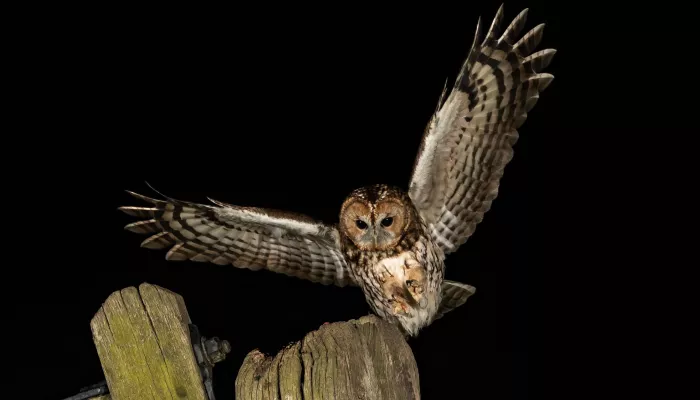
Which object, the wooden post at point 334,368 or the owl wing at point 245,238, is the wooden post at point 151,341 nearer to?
Result: the wooden post at point 334,368

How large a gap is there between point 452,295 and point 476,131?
0.70m

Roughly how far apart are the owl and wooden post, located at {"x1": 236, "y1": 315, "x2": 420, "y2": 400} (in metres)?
0.98

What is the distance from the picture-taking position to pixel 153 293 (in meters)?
1.64

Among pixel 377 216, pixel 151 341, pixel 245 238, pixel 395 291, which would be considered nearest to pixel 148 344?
pixel 151 341

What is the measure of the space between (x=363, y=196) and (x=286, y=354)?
1113mm

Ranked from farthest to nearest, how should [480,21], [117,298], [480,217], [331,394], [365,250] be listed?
[480,217] → [365,250] → [480,21] → [117,298] → [331,394]

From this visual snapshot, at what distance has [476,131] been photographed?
273 cm

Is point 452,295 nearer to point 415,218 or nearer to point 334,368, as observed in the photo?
point 415,218

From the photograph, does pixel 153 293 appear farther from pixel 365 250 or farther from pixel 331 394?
pixel 365 250

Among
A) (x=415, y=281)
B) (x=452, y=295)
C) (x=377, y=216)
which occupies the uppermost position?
(x=377, y=216)

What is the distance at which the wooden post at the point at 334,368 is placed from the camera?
154 cm

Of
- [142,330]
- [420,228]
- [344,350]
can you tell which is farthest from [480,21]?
[142,330]

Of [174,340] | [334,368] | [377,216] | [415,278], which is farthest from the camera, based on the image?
[415,278]

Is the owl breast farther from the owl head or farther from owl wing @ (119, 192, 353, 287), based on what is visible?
owl wing @ (119, 192, 353, 287)
